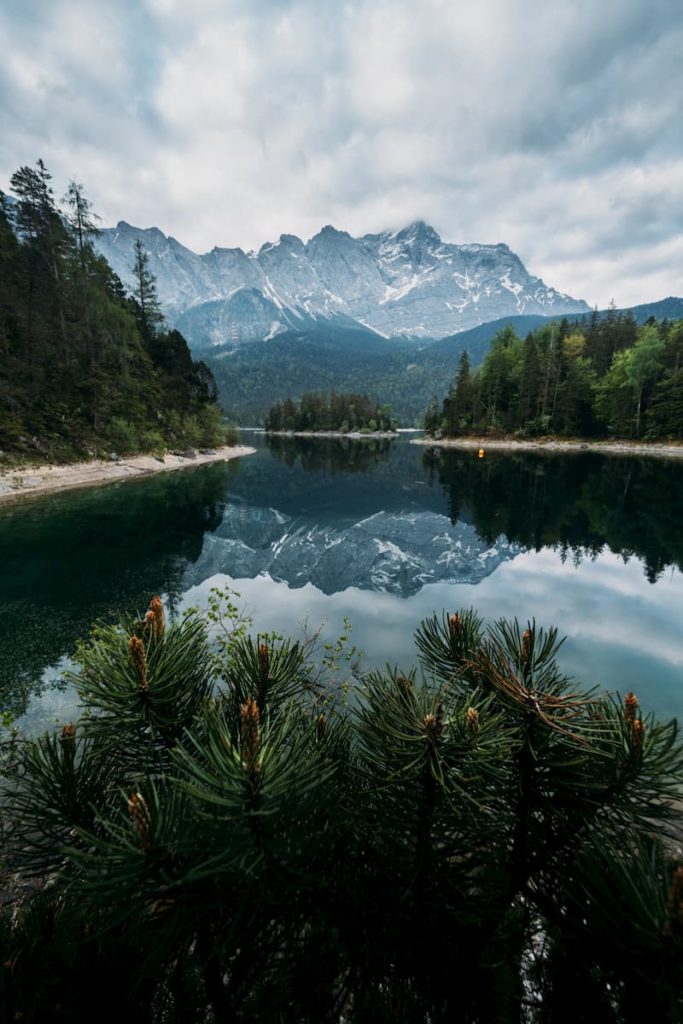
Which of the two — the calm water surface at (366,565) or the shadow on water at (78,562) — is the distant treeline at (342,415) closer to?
the calm water surface at (366,565)

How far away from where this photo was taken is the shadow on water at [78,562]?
1285 centimetres

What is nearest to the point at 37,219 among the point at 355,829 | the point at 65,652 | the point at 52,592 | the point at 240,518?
the point at 240,518

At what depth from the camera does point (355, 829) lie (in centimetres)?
196

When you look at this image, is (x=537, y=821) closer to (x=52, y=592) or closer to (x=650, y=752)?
(x=650, y=752)

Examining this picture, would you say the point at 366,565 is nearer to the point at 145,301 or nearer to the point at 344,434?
the point at 145,301

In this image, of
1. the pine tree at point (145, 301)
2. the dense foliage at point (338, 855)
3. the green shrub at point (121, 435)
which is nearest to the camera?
the dense foliage at point (338, 855)

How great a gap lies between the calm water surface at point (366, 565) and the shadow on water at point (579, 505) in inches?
8.7

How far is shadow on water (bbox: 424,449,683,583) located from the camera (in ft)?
85.6

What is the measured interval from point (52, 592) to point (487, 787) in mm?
19741

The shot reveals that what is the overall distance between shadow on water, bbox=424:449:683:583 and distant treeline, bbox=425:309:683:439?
79.6 ft

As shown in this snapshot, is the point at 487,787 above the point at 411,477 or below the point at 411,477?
above

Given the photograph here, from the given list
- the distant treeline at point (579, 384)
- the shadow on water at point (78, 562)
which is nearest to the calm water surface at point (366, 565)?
the shadow on water at point (78, 562)

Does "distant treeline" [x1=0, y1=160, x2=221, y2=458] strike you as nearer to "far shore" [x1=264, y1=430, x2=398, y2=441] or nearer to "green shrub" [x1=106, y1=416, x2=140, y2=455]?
"green shrub" [x1=106, y1=416, x2=140, y2=455]

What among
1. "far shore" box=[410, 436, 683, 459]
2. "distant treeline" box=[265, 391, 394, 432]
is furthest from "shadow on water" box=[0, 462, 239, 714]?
"distant treeline" box=[265, 391, 394, 432]
